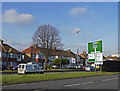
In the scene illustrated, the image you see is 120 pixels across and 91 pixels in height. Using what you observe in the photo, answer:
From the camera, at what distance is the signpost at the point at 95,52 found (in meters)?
30.8

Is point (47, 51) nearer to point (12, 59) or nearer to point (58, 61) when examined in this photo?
point (58, 61)

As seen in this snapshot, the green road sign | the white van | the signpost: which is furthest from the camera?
the green road sign

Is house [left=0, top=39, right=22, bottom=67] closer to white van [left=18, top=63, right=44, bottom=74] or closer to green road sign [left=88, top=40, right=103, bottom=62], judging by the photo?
white van [left=18, top=63, right=44, bottom=74]

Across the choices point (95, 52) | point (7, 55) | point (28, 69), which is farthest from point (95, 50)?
point (7, 55)

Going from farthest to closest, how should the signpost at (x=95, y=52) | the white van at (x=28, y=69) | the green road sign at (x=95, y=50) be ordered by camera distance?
1. the green road sign at (x=95, y=50)
2. the signpost at (x=95, y=52)
3. the white van at (x=28, y=69)

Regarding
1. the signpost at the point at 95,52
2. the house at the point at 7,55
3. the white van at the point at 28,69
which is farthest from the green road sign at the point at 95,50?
the house at the point at 7,55

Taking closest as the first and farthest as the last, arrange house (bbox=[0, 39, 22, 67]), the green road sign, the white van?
the white van < the green road sign < house (bbox=[0, 39, 22, 67])

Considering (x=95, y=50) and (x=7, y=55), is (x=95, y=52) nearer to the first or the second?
(x=95, y=50)

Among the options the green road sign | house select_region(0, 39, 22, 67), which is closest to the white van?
the green road sign

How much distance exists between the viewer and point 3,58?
60.0 metres

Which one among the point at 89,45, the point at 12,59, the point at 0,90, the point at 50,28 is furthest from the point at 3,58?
the point at 0,90

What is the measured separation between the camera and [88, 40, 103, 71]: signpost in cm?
3082

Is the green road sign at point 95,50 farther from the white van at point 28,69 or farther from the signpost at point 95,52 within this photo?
the white van at point 28,69

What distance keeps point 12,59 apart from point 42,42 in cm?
1716
